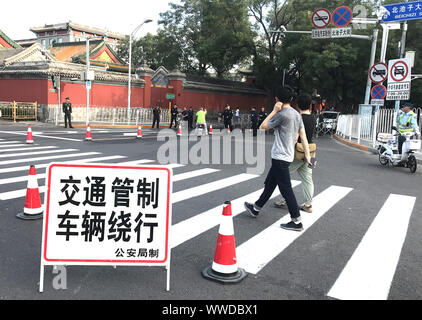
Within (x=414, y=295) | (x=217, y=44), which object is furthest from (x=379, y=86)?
(x=217, y=44)

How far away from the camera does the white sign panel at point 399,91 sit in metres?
13.6

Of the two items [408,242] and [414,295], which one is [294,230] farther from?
[414,295]

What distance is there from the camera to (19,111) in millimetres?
25078

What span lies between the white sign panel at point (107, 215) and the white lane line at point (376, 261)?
171 centimetres

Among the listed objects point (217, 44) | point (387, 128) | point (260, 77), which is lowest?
point (387, 128)

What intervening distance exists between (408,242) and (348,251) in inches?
38.6

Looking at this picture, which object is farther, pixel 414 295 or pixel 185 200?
pixel 185 200

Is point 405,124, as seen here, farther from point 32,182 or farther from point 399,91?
point 32,182

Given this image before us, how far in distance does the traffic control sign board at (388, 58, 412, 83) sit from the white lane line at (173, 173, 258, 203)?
314 inches

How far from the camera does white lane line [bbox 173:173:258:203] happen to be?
22.5 ft

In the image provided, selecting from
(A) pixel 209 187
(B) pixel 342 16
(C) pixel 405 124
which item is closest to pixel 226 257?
(A) pixel 209 187

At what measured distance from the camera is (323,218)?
19.2 ft

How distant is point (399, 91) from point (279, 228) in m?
10.9

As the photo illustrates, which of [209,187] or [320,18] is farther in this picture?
[320,18]
